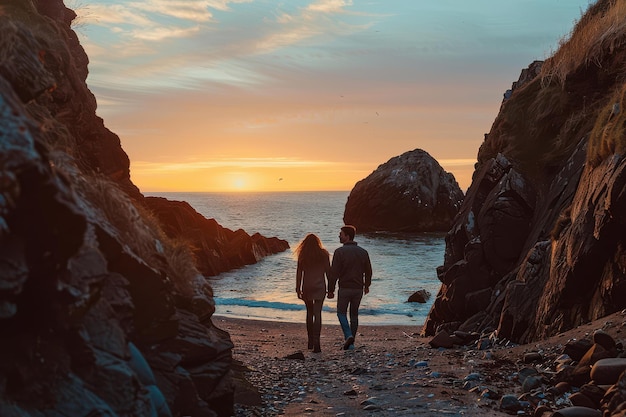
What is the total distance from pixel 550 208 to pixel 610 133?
12.4ft

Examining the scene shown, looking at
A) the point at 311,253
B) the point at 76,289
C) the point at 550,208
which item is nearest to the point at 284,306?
the point at 311,253

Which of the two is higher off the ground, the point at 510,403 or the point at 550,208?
the point at 550,208

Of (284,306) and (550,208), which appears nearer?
(550,208)

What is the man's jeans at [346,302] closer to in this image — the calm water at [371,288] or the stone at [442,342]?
the stone at [442,342]

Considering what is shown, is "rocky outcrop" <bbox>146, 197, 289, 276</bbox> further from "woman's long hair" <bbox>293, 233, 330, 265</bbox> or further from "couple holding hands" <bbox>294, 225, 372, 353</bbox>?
"woman's long hair" <bbox>293, 233, 330, 265</bbox>

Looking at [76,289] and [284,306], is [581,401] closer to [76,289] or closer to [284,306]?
[76,289]

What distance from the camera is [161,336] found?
6.45 m

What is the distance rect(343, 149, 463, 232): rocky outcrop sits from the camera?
278ft

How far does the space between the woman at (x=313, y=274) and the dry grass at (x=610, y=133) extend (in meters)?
5.72

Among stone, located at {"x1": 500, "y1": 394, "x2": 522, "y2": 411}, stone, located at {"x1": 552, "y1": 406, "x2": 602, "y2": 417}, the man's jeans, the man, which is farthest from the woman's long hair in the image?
stone, located at {"x1": 552, "y1": 406, "x2": 602, "y2": 417}

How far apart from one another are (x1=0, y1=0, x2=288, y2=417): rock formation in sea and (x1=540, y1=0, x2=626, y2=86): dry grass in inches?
495

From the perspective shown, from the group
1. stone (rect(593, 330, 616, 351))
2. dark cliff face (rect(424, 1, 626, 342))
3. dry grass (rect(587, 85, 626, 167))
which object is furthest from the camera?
dry grass (rect(587, 85, 626, 167))

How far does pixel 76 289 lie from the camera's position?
15.6 feet

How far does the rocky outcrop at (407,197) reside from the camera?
278ft
